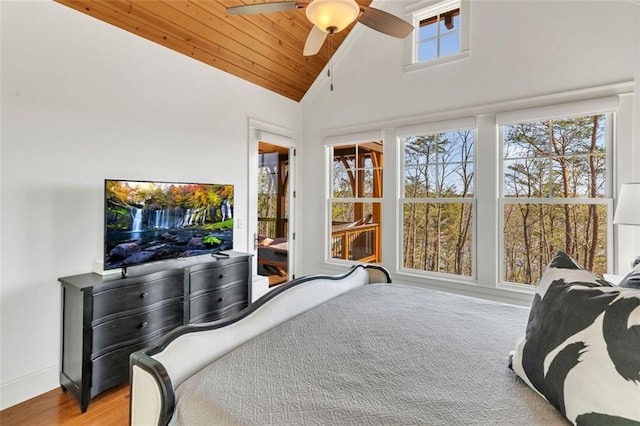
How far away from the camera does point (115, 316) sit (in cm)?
214

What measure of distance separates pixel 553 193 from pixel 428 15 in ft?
7.73

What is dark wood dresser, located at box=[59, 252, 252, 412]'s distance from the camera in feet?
6.59

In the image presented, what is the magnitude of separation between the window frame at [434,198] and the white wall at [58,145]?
2424 millimetres

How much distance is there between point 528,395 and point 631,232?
2.44 metres

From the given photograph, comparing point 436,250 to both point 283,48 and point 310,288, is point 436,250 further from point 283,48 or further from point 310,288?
point 283,48

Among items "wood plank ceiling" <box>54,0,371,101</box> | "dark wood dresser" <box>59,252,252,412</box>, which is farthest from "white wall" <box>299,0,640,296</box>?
"dark wood dresser" <box>59,252,252,412</box>

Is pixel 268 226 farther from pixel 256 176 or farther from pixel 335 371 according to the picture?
pixel 335 371

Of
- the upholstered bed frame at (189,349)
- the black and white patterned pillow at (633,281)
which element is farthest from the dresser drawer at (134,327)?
the black and white patterned pillow at (633,281)

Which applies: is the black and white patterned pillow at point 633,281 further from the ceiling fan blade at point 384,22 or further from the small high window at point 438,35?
the small high window at point 438,35

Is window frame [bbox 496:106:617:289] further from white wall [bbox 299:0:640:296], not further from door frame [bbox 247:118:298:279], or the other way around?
door frame [bbox 247:118:298:279]

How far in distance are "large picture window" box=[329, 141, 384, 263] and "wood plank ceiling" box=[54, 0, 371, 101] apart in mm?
1138

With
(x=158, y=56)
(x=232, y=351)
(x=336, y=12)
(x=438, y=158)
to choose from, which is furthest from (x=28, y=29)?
(x=438, y=158)

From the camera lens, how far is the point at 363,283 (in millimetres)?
2471

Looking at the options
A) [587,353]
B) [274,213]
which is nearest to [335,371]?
[587,353]
